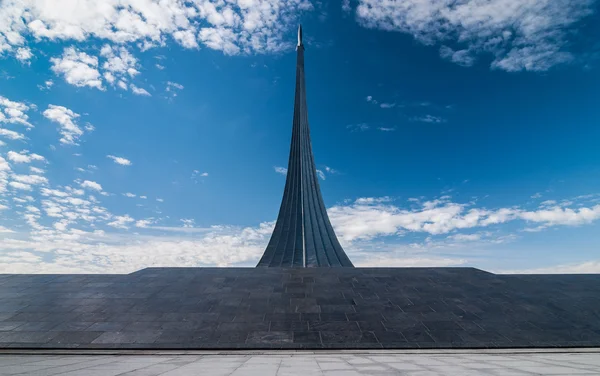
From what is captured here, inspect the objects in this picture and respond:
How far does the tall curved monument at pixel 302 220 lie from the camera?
17781 mm

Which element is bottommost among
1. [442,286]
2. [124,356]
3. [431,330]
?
[124,356]

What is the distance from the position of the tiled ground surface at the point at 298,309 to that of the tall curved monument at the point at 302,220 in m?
6.47

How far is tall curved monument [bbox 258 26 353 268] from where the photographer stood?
700 inches

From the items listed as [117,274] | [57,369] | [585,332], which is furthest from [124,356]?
[585,332]

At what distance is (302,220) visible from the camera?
19.5m

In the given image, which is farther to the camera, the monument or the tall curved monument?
the tall curved monument

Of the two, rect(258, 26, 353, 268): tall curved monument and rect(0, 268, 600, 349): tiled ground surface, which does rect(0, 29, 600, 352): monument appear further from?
rect(258, 26, 353, 268): tall curved monument

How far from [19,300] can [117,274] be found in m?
2.51

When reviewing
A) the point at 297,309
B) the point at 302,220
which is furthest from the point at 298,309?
the point at 302,220

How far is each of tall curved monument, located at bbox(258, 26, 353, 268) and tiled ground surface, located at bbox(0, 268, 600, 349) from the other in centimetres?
647

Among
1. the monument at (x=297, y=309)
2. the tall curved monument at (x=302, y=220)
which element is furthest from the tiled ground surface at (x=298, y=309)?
the tall curved monument at (x=302, y=220)

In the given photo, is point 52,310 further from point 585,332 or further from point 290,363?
point 585,332

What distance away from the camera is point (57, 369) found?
436 centimetres

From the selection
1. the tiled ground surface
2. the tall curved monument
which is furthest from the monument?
the tall curved monument
